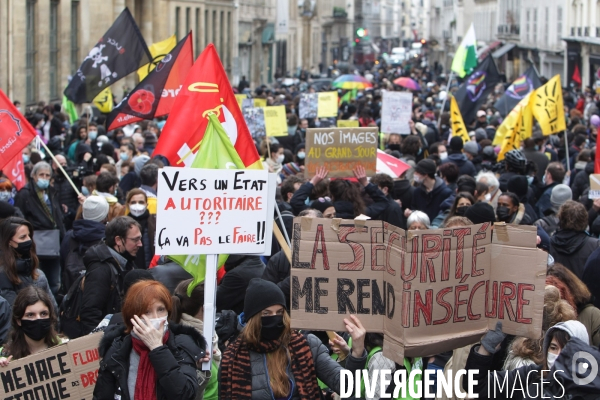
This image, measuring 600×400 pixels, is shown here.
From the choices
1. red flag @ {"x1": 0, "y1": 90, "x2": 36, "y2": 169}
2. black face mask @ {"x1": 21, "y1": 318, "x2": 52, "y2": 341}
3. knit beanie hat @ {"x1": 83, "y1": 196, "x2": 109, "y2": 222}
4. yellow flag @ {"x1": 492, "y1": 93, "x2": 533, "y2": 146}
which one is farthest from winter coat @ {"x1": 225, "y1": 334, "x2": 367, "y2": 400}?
yellow flag @ {"x1": 492, "y1": 93, "x2": 533, "y2": 146}

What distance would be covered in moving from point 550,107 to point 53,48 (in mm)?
17977

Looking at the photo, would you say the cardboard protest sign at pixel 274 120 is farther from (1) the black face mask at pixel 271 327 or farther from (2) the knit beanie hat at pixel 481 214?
(1) the black face mask at pixel 271 327

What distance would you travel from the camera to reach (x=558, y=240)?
7352 millimetres

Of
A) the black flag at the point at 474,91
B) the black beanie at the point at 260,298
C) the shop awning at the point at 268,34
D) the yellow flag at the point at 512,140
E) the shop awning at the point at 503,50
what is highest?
the shop awning at the point at 268,34

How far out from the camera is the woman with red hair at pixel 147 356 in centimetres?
449

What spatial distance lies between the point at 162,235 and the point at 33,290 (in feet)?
2.33

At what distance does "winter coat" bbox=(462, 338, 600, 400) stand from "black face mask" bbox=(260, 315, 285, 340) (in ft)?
2.77

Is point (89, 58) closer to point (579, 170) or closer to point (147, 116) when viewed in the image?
point (147, 116)

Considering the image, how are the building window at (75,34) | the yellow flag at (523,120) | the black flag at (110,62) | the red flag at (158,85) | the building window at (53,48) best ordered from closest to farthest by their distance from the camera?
the red flag at (158,85)
the black flag at (110,62)
the yellow flag at (523,120)
the building window at (53,48)
the building window at (75,34)

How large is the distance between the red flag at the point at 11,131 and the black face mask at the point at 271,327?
502 cm

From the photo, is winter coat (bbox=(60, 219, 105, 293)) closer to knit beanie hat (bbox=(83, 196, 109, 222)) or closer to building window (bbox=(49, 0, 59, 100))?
knit beanie hat (bbox=(83, 196, 109, 222))

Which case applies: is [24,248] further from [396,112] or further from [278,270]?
[396,112]

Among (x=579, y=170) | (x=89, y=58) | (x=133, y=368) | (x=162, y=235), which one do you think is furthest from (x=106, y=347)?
(x=89, y=58)

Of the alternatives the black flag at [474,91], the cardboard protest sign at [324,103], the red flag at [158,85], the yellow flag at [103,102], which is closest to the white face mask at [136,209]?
the red flag at [158,85]
